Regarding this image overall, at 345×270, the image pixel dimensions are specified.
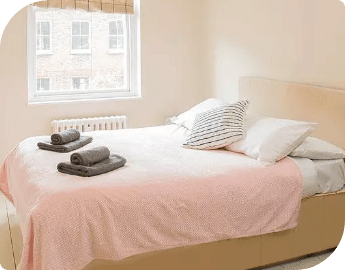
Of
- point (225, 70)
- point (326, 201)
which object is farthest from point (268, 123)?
point (225, 70)

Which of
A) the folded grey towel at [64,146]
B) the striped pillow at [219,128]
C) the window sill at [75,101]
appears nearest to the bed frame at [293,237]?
the striped pillow at [219,128]

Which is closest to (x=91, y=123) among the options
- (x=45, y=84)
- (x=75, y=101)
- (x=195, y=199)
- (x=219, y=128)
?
(x=75, y=101)

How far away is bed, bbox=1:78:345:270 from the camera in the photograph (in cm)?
300

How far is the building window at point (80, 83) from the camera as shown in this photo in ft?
18.8

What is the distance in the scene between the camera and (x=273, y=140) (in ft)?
12.3

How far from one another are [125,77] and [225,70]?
3.52ft

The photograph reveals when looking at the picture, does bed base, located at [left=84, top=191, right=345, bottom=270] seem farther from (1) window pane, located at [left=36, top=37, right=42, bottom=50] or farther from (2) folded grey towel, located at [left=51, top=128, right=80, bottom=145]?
(1) window pane, located at [left=36, top=37, right=42, bottom=50]

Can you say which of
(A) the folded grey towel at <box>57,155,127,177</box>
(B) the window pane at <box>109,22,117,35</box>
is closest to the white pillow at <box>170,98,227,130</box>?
(A) the folded grey towel at <box>57,155,127,177</box>

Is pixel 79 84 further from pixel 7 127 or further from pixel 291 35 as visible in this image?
pixel 291 35

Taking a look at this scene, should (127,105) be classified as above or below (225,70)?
below

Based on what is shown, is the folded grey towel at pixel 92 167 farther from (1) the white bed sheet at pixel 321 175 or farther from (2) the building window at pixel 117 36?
(2) the building window at pixel 117 36

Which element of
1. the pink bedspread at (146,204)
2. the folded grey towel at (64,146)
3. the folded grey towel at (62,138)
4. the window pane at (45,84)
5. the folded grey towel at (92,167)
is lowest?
the pink bedspread at (146,204)

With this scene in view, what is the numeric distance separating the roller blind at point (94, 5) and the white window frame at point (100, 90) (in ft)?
0.38

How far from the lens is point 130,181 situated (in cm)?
325
